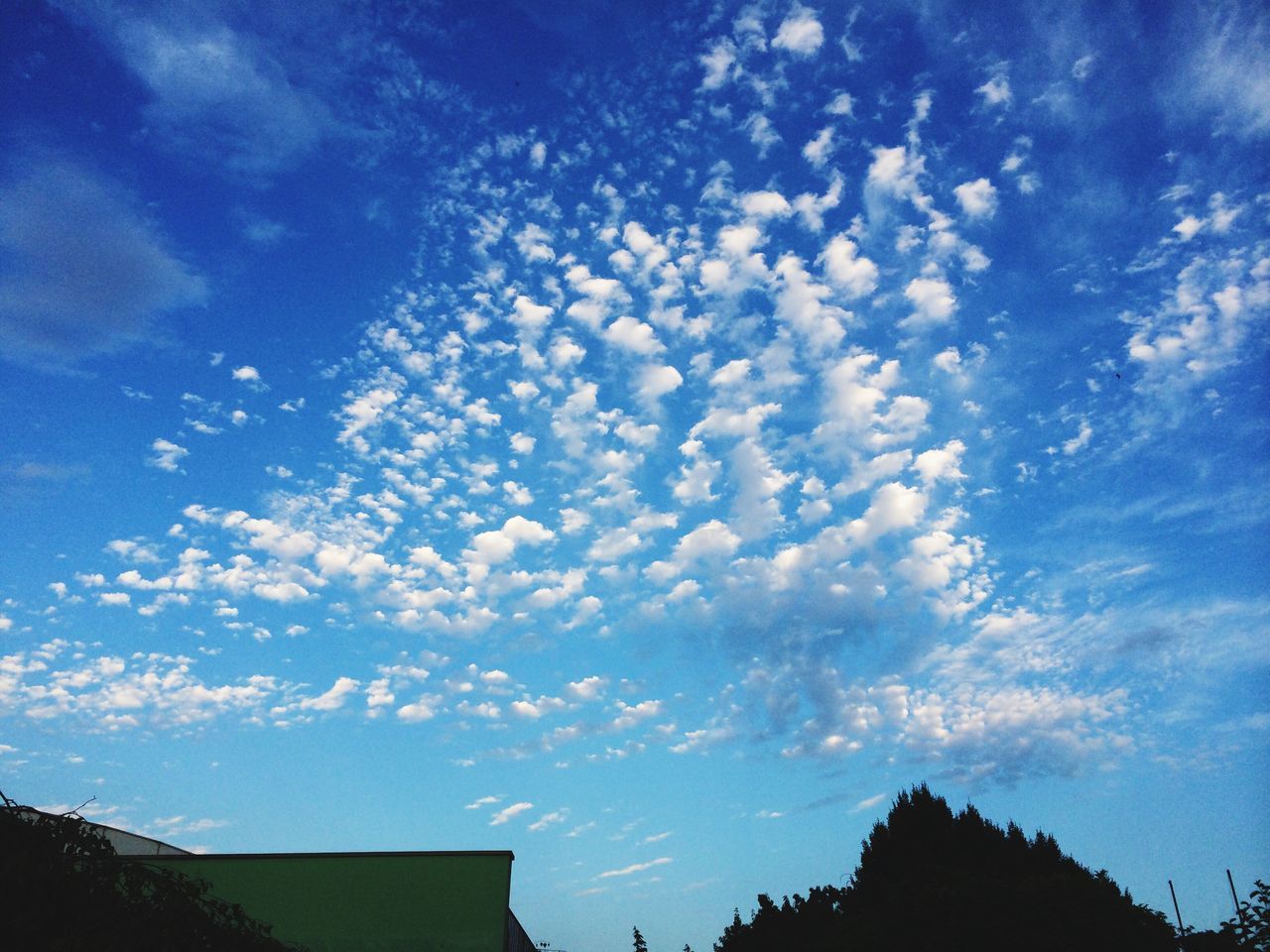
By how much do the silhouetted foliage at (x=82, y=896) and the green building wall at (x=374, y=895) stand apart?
14617mm

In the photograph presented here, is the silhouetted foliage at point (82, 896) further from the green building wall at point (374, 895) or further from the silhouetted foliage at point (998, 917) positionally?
the silhouetted foliage at point (998, 917)

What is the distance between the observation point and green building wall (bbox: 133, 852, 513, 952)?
58.0ft

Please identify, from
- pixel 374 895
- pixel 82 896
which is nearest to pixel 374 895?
pixel 374 895

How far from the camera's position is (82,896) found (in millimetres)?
4059

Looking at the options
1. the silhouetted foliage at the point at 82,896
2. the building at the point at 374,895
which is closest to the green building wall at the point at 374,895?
the building at the point at 374,895

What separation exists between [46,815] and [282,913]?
17.0m

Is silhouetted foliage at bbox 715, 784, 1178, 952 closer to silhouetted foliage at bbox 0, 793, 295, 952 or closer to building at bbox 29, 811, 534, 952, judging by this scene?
building at bbox 29, 811, 534, 952

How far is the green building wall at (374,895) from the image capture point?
17.7 metres

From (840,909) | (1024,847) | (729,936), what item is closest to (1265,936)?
(840,909)

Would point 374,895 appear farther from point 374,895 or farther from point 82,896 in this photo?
point 82,896

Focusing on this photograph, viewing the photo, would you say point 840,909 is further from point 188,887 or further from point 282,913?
point 188,887

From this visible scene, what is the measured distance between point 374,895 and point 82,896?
16.0 m

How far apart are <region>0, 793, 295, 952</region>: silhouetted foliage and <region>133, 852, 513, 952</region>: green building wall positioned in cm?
1462

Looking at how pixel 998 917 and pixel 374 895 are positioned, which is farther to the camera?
pixel 998 917
